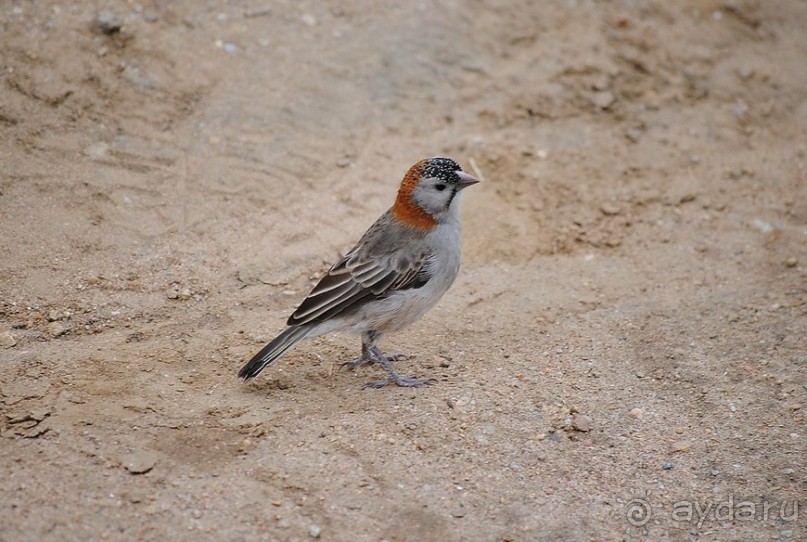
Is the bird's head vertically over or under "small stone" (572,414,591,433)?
over

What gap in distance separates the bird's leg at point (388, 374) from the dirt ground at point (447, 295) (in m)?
0.14

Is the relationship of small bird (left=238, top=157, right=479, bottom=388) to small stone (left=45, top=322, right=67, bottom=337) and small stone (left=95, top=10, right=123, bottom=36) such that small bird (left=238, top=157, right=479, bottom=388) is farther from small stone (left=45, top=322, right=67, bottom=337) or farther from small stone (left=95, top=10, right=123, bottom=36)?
small stone (left=95, top=10, right=123, bottom=36)

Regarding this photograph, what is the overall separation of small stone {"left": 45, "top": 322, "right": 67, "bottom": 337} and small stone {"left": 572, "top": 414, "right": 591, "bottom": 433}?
3.95 m

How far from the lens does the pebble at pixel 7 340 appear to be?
6465mm

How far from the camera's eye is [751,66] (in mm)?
10688

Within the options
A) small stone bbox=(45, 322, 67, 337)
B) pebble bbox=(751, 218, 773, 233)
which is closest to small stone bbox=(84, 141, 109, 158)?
small stone bbox=(45, 322, 67, 337)

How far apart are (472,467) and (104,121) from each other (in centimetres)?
504

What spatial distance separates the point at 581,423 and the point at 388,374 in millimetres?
1564

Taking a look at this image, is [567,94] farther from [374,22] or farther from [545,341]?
[545,341]

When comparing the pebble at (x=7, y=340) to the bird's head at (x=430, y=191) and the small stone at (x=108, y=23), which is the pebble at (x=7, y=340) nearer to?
the bird's head at (x=430, y=191)

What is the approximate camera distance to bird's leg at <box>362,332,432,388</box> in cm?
→ 671

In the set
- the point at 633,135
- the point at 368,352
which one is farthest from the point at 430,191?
the point at 633,135

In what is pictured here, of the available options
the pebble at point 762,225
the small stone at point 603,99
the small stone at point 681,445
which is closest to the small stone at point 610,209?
the pebble at point 762,225

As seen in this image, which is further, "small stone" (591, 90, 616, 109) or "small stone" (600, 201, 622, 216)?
"small stone" (591, 90, 616, 109)
